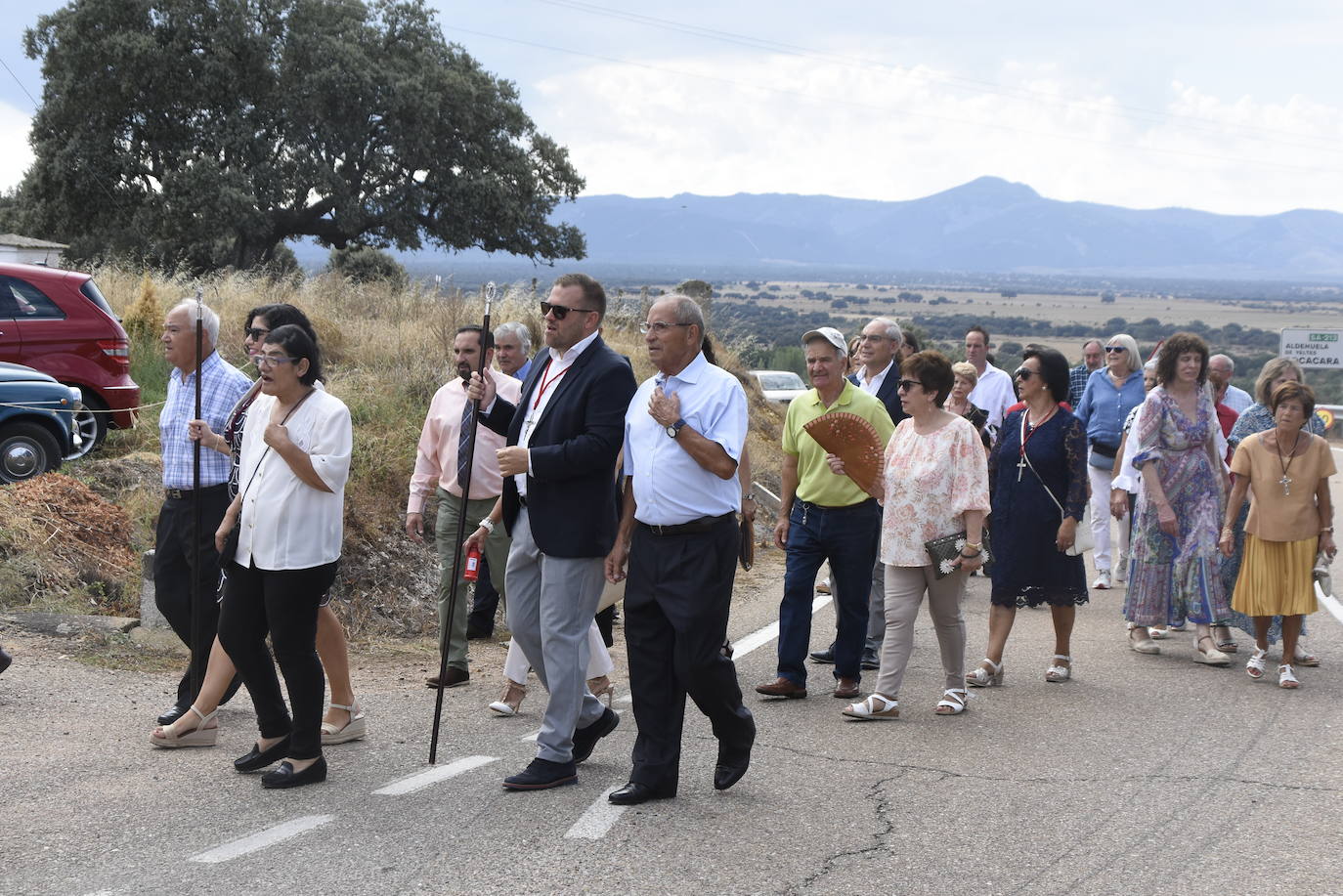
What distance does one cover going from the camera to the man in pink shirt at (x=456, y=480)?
8188 millimetres

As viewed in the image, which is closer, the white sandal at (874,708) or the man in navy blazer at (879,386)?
the white sandal at (874,708)

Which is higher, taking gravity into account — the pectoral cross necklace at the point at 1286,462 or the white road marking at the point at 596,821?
the pectoral cross necklace at the point at 1286,462

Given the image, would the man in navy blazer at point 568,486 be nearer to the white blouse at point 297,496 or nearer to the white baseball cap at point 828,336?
the white blouse at point 297,496

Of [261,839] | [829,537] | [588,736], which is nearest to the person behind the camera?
[261,839]

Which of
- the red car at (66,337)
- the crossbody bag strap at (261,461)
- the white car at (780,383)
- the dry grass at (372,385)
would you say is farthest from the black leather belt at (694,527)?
the white car at (780,383)

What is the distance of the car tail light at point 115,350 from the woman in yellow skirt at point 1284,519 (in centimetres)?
1012

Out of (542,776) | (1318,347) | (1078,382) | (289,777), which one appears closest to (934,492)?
(542,776)

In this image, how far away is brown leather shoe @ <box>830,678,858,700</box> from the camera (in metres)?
8.03

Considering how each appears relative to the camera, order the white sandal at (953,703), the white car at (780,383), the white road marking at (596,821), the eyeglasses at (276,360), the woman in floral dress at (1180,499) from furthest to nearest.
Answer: the white car at (780,383)
the woman in floral dress at (1180,499)
the white sandal at (953,703)
the eyeglasses at (276,360)
the white road marking at (596,821)

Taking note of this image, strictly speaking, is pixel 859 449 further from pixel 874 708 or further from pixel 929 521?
pixel 874 708

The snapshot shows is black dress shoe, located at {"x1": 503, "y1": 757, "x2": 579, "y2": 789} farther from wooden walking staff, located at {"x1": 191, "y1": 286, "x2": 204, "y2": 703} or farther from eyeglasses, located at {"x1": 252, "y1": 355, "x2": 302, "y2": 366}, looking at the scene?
eyeglasses, located at {"x1": 252, "y1": 355, "x2": 302, "y2": 366}

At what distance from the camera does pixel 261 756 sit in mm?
6215

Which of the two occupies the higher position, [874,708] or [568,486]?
[568,486]

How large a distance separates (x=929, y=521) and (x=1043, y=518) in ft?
4.22
